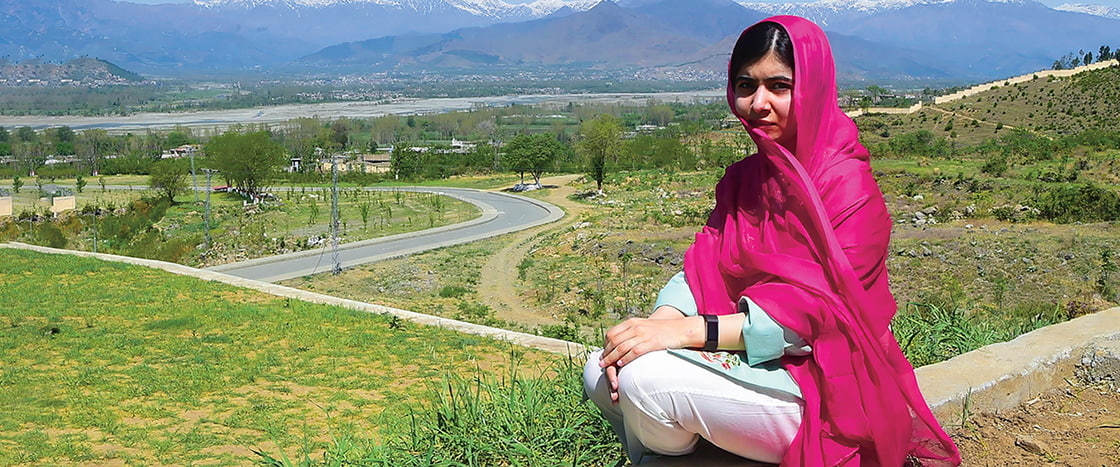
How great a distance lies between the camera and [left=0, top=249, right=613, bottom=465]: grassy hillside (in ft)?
11.5

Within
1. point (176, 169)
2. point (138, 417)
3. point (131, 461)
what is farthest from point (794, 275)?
point (176, 169)

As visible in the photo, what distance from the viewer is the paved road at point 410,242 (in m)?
17.3

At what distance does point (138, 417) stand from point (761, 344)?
16.9 ft

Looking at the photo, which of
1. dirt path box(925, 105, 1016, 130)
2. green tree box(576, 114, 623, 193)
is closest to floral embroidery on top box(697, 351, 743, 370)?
green tree box(576, 114, 623, 193)

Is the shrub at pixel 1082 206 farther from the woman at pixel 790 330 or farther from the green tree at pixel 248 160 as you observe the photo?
the green tree at pixel 248 160

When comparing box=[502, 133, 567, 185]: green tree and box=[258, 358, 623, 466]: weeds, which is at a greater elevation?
box=[258, 358, 623, 466]: weeds

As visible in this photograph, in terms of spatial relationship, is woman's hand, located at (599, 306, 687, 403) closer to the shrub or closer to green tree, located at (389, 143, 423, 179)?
the shrub

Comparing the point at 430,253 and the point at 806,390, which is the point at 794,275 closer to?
the point at 806,390

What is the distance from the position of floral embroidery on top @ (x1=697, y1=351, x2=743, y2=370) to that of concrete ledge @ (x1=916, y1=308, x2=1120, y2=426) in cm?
128

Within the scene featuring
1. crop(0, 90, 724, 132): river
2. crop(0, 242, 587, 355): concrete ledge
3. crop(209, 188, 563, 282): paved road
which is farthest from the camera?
crop(0, 90, 724, 132): river

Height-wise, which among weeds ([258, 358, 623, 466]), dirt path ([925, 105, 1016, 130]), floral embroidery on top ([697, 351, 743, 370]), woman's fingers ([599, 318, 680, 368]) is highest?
dirt path ([925, 105, 1016, 130])

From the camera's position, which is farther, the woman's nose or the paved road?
the paved road

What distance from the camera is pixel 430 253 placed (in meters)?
19.6

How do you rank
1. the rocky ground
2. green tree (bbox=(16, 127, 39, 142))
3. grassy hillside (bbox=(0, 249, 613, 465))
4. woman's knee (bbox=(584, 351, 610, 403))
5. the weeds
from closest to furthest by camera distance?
woman's knee (bbox=(584, 351, 610, 403))
the rocky ground
the weeds
grassy hillside (bbox=(0, 249, 613, 465))
green tree (bbox=(16, 127, 39, 142))
